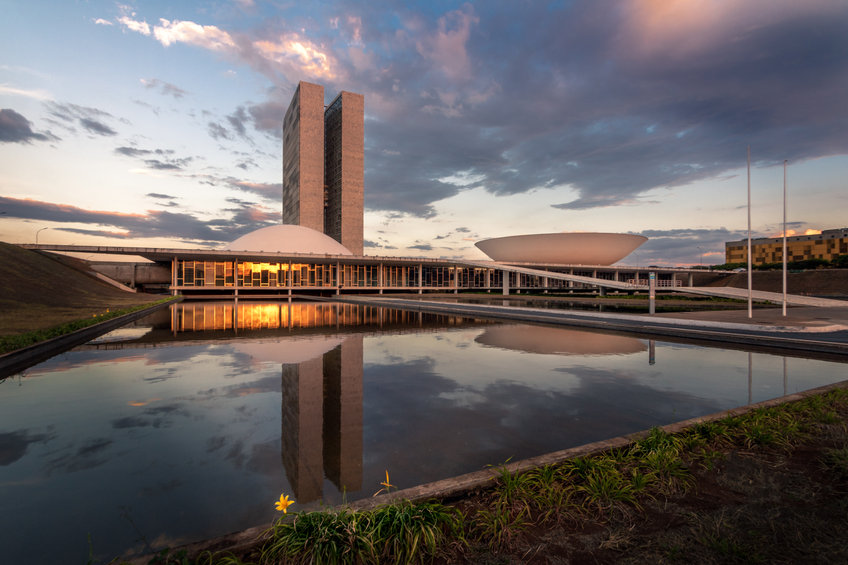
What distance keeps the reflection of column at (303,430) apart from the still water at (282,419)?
0.03 metres

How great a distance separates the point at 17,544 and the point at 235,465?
5.51ft

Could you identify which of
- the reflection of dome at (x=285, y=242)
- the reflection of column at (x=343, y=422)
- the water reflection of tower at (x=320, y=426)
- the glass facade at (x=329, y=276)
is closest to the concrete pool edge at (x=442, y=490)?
the reflection of column at (x=343, y=422)

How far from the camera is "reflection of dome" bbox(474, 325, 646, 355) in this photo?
11531mm

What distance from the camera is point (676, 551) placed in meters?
2.64

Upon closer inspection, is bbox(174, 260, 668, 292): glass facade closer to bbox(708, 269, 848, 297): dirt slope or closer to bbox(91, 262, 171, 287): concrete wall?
bbox(91, 262, 171, 287): concrete wall

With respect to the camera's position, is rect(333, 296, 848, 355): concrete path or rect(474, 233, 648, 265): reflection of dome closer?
rect(333, 296, 848, 355): concrete path

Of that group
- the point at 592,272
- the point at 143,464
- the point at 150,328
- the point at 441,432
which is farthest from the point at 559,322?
the point at 592,272

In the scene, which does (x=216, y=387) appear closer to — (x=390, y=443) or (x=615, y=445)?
(x=390, y=443)

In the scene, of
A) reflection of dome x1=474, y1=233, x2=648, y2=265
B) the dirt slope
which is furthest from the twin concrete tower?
the dirt slope

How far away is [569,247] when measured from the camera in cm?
7438

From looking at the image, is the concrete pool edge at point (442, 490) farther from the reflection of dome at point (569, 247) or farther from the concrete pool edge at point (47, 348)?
the reflection of dome at point (569, 247)

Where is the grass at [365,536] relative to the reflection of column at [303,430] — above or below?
above

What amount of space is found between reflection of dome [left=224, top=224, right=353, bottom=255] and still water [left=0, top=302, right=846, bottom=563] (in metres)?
51.7

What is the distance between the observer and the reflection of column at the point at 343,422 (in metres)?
4.08
